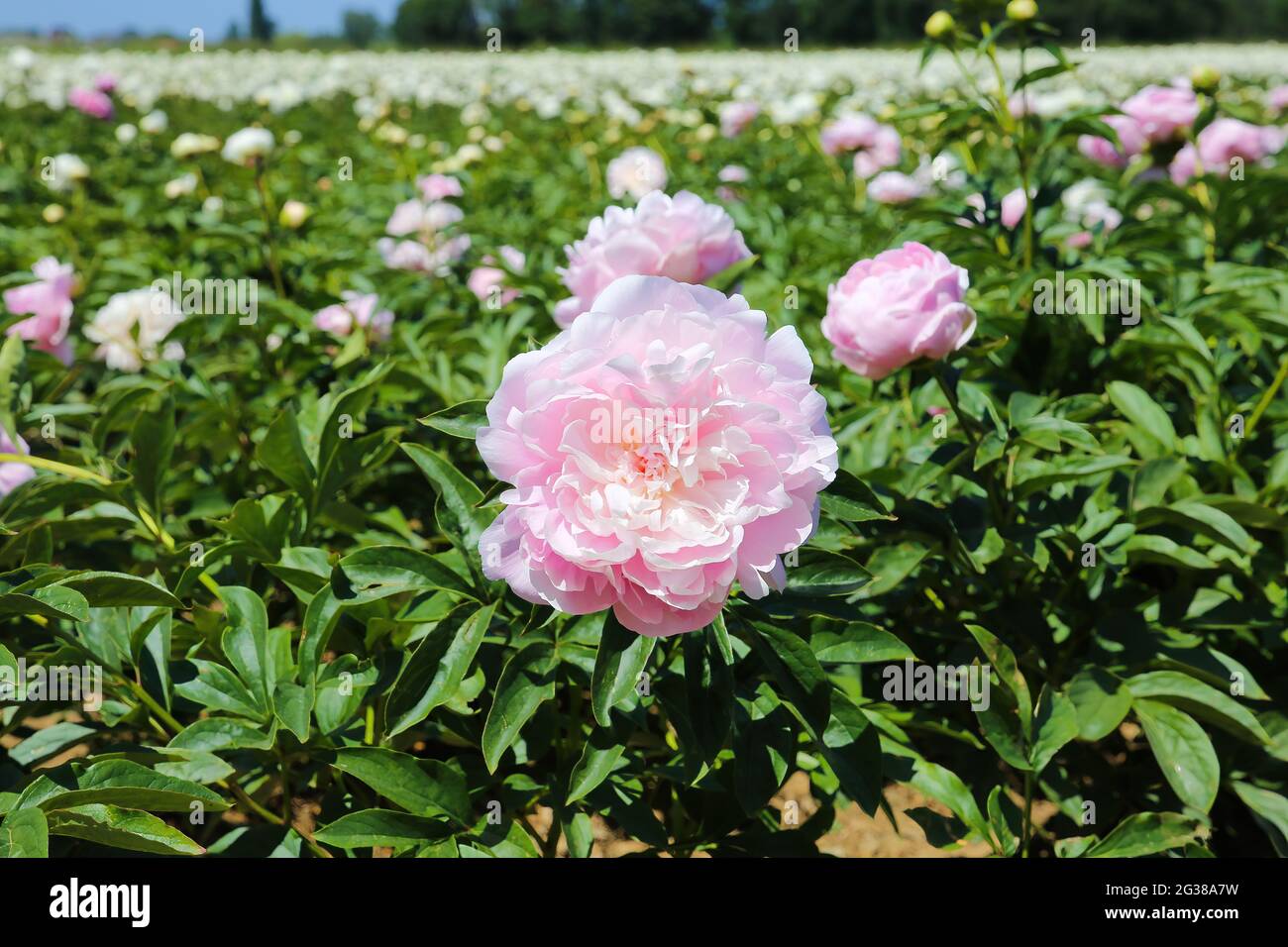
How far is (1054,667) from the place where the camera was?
1351mm

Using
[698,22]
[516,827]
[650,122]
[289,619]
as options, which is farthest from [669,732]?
[698,22]

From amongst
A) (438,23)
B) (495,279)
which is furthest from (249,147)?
(438,23)

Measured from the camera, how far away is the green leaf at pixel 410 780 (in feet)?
3.33

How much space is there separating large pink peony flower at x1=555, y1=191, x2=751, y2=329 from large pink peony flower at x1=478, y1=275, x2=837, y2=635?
0.37 metres

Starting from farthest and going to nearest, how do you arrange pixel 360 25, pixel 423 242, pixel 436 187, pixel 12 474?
pixel 360 25
pixel 436 187
pixel 423 242
pixel 12 474

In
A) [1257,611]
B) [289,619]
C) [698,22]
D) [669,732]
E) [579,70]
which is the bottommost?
[289,619]

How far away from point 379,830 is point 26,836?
303 mm

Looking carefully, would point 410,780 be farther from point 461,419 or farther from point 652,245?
point 652,245

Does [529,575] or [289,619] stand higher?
[529,575]

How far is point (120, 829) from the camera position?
872 millimetres

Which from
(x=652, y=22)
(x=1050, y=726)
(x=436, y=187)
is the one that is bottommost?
(x=1050, y=726)

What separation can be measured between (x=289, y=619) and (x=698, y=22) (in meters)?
20.3

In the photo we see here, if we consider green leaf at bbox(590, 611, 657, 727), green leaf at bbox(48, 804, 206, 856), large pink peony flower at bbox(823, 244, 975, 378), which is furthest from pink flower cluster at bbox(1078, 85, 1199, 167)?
green leaf at bbox(48, 804, 206, 856)
